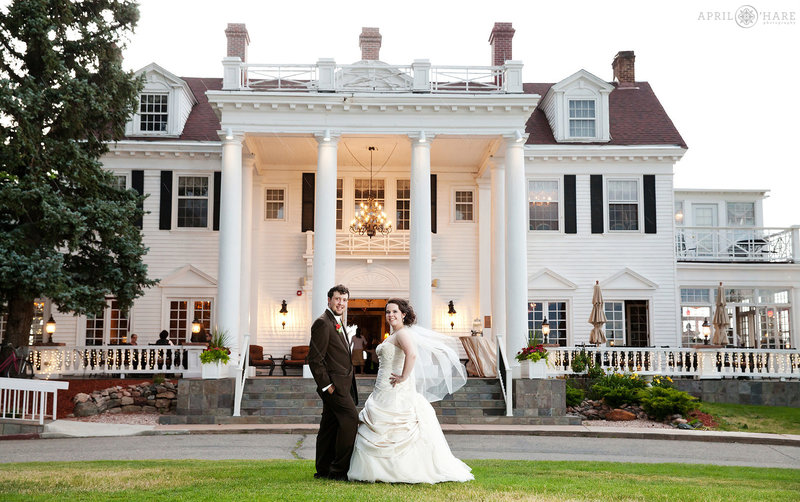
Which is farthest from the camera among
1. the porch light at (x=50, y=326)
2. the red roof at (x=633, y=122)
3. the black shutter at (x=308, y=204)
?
the red roof at (x=633, y=122)

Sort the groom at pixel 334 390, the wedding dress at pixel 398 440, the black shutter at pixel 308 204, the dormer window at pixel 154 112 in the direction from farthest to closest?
1. the dormer window at pixel 154 112
2. the black shutter at pixel 308 204
3. the groom at pixel 334 390
4. the wedding dress at pixel 398 440

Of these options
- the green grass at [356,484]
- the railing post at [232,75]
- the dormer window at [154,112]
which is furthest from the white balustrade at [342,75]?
the green grass at [356,484]

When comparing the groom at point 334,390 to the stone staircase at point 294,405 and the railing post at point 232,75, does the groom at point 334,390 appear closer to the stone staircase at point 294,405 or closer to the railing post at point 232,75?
the stone staircase at point 294,405

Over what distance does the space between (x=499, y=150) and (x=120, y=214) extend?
34.8 ft

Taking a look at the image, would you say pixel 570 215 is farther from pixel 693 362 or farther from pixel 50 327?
pixel 50 327

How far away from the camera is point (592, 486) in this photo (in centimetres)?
848

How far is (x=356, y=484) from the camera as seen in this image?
821cm

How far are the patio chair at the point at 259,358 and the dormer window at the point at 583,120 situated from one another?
12694 millimetres

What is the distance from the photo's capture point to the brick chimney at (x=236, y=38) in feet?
90.7

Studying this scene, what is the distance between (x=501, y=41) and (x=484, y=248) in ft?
25.4

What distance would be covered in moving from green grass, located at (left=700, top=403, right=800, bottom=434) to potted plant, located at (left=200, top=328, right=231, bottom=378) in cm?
1195

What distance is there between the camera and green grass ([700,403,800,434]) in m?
18.9

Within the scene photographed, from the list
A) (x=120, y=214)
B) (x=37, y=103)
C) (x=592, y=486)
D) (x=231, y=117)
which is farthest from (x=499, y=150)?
(x=592, y=486)

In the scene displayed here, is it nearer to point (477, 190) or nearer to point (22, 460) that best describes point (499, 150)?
point (477, 190)
